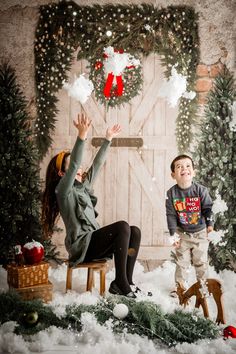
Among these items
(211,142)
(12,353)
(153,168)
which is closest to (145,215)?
(153,168)

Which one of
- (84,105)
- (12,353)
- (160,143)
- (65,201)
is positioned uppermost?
(84,105)

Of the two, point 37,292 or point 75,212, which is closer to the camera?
point 37,292

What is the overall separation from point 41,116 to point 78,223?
1577 millimetres

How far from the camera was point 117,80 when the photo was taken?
460cm

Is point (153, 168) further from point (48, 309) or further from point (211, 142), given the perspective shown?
point (48, 309)

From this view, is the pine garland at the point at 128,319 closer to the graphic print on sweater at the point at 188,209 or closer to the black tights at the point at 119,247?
the black tights at the point at 119,247

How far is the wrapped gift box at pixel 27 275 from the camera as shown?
3396 millimetres

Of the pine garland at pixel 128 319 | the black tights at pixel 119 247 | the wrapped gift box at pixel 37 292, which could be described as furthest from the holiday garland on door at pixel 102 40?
the pine garland at pixel 128 319

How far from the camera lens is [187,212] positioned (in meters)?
3.74

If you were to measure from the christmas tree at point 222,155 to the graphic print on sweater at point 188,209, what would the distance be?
2.28 feet

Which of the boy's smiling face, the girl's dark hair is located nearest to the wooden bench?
the girl's dark hair

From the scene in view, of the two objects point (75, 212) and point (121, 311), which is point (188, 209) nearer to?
point (75, 212)

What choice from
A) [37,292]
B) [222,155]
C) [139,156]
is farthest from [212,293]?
[139,156]

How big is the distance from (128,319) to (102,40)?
2.86 meters
